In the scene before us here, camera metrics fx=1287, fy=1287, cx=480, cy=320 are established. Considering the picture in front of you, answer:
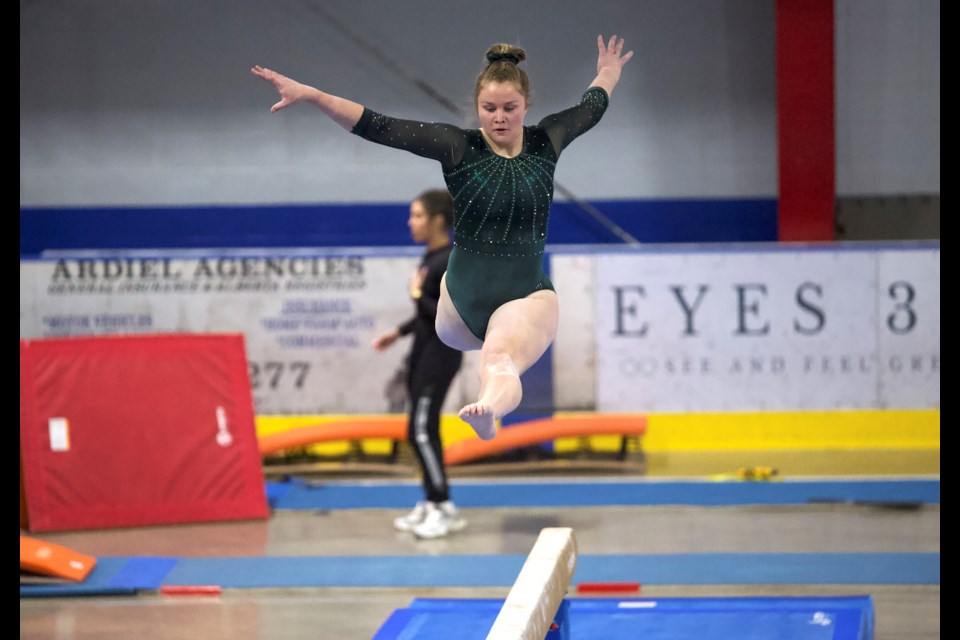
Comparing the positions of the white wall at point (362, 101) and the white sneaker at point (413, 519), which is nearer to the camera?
the white sneaker at point (413, 519)

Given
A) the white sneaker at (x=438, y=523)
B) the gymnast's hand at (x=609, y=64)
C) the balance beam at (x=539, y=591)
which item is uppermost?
the gymnast's hand at (x=609, y=64)

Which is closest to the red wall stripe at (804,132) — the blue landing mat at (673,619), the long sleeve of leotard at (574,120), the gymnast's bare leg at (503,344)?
the blue landing mat at (673,619)

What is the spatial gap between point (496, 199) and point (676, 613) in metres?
2.67

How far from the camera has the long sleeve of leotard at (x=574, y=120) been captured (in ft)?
11.9

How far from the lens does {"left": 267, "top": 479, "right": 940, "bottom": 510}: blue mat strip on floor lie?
25.5ft

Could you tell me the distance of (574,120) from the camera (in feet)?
12.0

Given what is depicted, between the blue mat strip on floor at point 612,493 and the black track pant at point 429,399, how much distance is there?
2.71 feet

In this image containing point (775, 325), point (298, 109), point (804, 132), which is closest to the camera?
point (775, 325)

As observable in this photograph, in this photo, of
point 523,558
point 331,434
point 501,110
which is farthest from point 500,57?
point 331,434

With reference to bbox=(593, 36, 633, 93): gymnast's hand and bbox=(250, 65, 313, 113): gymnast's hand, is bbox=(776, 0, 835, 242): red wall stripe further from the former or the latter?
bbox=(250, 65, 313, 113): gymnast's hand

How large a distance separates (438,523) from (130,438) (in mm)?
1932

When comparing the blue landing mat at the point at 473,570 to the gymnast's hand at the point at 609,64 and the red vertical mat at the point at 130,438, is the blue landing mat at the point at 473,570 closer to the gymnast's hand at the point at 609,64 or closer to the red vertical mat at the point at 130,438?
the red vertical mat at the point at 130,438

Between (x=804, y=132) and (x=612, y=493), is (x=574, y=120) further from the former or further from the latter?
(x=804, y=132)
